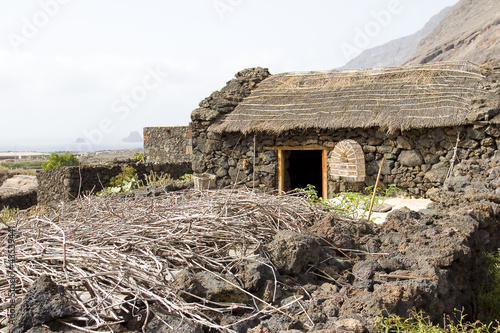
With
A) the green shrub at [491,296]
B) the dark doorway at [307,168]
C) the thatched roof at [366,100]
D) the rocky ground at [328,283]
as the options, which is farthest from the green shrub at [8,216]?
the dark doorway at [307,168]

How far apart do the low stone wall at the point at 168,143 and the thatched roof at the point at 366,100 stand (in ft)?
24.7

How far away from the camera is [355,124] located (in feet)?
29.7

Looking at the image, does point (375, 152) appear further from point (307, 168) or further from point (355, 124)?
point (307, 168)

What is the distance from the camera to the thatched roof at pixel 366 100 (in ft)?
28.3

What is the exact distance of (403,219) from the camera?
4.58 metres

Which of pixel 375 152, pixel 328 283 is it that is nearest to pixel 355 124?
pixel 375 152

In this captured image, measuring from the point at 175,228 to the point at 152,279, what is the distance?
0.74 m

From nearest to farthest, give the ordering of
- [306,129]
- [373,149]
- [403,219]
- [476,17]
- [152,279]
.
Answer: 1. [152,279]
2. [403,219]
3. [373,149]
4. [306,129]
5. [476,17]

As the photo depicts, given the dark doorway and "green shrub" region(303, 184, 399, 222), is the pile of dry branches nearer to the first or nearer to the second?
"green shrub" region(303, 184, 399, 222)

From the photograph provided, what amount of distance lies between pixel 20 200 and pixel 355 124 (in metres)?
10.9

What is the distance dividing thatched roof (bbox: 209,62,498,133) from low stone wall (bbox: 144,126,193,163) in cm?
753

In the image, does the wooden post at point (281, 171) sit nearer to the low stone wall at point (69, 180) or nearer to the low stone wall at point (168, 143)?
the low stone wall at point (69, 180)

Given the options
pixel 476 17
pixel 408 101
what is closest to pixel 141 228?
pixel 408 101

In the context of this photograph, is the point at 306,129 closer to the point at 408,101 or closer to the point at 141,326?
the point at 408,101
